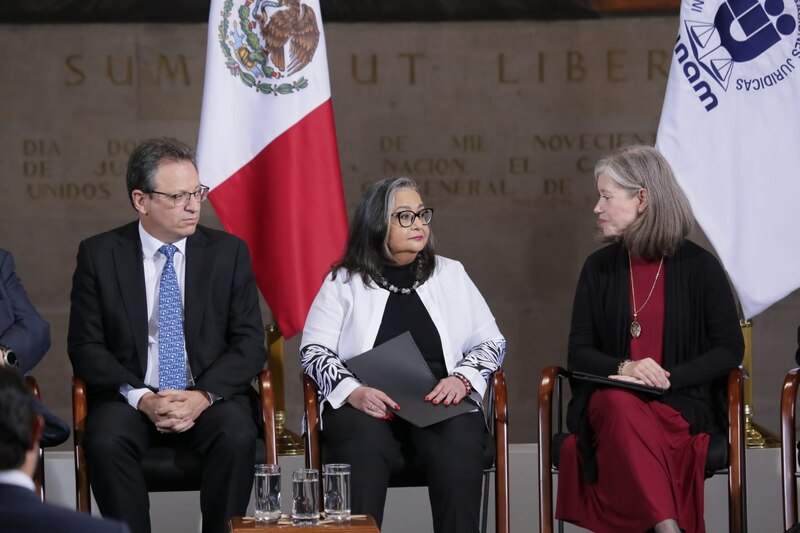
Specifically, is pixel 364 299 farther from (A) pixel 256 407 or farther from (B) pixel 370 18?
(B) pixel 370 18

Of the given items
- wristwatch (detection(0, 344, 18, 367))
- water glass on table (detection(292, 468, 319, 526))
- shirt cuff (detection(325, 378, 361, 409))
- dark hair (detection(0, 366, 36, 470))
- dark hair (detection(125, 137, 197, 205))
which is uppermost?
dark hair (detection(125, 137, 197, 205))

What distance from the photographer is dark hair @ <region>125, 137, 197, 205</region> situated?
456cm

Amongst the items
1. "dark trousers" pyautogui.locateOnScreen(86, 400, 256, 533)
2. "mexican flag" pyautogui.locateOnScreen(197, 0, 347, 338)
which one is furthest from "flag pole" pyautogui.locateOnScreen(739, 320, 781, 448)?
"dark trousers" pyautogui.locateOnScreen(86, 400, 256, 533)

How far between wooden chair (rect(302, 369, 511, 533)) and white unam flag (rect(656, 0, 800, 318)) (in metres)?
1.38

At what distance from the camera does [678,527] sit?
4.22m

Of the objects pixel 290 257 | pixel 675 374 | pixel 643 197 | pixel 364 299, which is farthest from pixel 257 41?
pixel 675 374

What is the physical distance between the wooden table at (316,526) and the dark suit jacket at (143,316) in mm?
848

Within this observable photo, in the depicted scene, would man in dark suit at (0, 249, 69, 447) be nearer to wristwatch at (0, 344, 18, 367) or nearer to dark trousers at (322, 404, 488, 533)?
wristwatch at (0, 344, 18, 367)

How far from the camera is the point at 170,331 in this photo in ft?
14.9

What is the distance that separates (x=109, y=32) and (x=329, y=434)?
11.0 ft

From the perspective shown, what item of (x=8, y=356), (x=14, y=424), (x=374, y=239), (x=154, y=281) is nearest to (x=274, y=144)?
(x=374, y=239)

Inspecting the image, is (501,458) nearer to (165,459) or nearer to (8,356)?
(165,459)

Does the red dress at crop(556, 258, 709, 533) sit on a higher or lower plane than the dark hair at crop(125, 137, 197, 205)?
lower

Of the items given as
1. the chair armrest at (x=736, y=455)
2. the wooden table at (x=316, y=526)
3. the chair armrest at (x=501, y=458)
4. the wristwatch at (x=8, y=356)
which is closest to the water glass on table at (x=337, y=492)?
the wooden table at (x=316, y=526)
